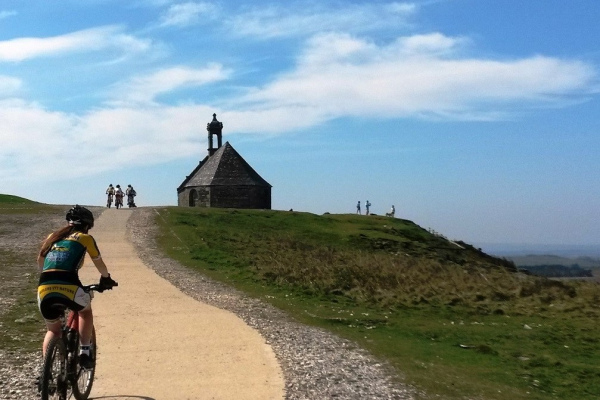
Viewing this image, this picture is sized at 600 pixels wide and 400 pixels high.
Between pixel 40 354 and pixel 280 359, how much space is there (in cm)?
431

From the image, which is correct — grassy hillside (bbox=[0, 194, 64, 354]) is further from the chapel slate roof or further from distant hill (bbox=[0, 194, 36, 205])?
the chapel slate roof

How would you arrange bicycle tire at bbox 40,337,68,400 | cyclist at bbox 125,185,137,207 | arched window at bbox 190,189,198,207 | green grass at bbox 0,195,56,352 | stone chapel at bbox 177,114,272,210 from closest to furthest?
bicycle tire at bbox 40,337,68,400, green grass at bbox 0,195,56,352, cyclist at bbox 125,185,137,207, stone chapel at bbox 177,114,272,210, arched window at bbox 190,189,198,207

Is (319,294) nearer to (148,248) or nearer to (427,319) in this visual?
(427,319)

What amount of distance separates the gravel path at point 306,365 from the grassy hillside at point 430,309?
598 millimetres

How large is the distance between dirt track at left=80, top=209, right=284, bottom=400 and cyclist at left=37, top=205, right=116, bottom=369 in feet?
4.45

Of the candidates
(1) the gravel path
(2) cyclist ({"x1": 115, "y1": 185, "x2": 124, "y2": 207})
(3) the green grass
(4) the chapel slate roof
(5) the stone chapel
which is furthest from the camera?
(4) the chapel slate roof

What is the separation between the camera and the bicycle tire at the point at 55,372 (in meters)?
7.30

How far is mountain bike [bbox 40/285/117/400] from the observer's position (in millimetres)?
7348

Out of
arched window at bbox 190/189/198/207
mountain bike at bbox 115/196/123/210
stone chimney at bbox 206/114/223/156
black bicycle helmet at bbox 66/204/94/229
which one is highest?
stone chimney at bbox 206/114/223/156

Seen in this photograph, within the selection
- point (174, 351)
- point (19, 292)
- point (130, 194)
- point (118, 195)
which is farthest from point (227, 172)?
point (174, 351)

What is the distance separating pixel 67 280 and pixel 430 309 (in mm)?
13477

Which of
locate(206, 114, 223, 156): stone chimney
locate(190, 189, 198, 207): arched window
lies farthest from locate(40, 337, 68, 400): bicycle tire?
locate(206, 114, 223, 156): stone chimney

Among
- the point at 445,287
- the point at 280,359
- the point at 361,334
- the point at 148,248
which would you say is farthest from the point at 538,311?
Answer: the point at 148,248

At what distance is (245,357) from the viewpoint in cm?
1100
